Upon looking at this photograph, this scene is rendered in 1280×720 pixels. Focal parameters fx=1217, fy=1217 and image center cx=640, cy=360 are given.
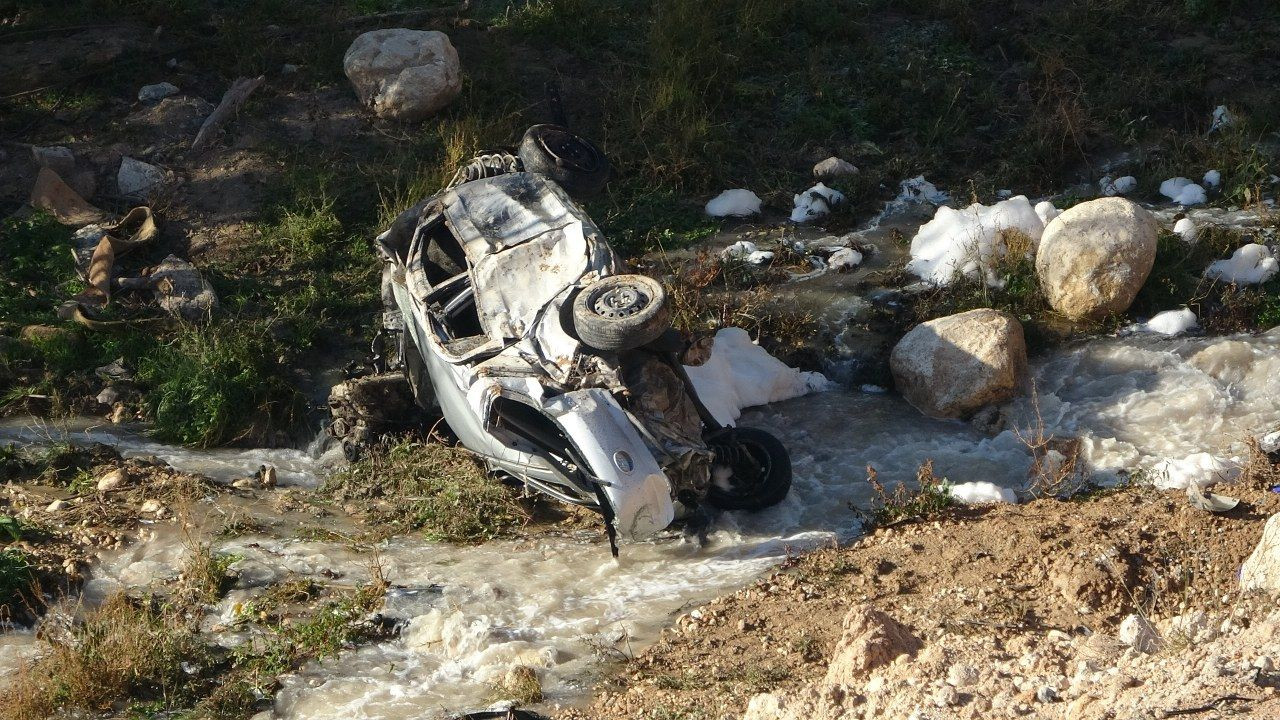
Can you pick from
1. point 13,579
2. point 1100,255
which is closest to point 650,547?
point 13,579

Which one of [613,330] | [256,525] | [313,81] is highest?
[613,330]

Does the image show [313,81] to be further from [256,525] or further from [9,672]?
[9,672]

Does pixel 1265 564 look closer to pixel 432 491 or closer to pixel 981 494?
pixel 981 494

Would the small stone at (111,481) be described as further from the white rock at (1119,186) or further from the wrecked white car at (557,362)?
the white rock at (1119,186)

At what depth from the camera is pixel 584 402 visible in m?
6.93

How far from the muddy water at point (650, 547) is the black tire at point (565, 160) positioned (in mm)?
2149

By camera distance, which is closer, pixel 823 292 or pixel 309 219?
pixel 823 292

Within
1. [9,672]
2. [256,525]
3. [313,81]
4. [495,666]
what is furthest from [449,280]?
[313,81]

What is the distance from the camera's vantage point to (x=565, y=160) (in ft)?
29.7

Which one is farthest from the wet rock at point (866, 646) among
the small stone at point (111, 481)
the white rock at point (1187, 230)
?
the white rock at point (1187, 230)

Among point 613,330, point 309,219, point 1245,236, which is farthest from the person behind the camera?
point 309,219

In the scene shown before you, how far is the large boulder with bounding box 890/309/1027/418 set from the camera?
8.91 metres

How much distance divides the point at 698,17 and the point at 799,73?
1.28 meters

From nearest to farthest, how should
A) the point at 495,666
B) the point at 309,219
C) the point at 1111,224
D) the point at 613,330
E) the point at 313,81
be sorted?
the point at 495,666 < the point at 613,330 < the point at 1111,224 < the point at 309,219 < the point at 313,81
